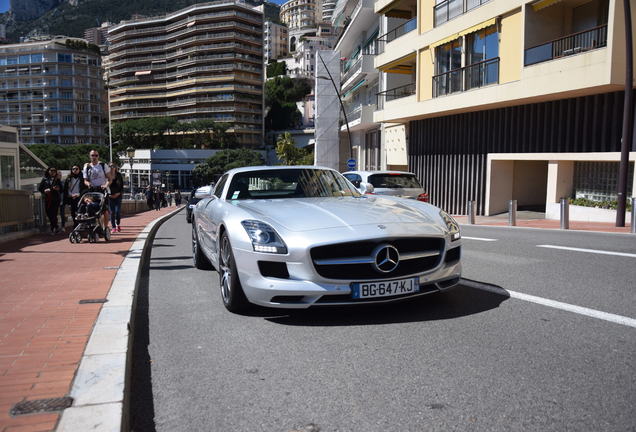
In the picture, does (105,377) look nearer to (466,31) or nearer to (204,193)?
(204,193)

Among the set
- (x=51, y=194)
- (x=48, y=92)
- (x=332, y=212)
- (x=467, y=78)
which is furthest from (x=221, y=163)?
(x=332, y=212)

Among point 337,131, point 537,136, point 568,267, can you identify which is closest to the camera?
point 568,267

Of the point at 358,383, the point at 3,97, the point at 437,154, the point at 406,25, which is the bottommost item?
the point at 358,383

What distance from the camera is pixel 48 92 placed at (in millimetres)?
128625

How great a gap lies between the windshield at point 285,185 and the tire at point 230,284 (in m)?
1.13

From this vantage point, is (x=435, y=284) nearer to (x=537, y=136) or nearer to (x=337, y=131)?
(x=537, y=136)

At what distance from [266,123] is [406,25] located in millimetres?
110300

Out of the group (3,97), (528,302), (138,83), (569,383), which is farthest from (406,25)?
(3,97)

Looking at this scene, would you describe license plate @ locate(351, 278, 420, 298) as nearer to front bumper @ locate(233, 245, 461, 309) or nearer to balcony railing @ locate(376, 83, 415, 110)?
front bumper @ locate(233, 245, 461, 309)

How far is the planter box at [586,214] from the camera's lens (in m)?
17.1

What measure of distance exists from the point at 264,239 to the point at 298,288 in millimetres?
524

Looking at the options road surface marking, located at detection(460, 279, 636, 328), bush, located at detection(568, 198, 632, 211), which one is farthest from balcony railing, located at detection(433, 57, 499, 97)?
road surface marking, located at detection(460, 279, 636, 328)

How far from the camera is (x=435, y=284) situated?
4832mm

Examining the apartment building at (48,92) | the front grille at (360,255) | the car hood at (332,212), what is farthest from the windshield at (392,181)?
the apartment building at (48,92)
